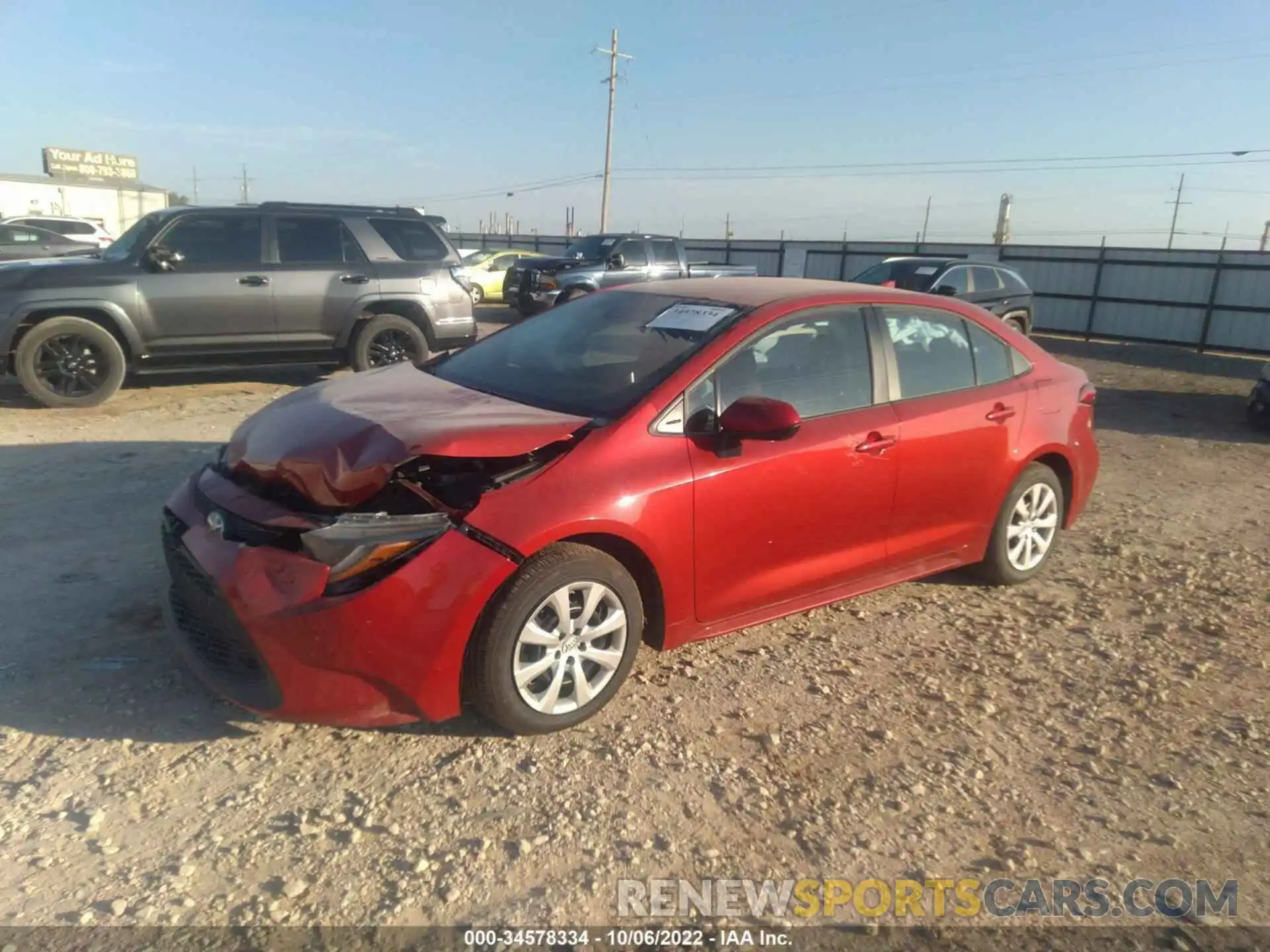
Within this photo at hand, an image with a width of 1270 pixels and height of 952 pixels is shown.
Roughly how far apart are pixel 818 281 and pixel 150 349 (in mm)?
6609

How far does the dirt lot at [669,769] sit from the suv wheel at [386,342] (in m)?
4.70

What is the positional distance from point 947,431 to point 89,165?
3104 inches

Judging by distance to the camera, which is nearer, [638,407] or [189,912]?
[189,912]

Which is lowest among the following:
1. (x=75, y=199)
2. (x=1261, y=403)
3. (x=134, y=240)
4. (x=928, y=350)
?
(x=1261, y=403)

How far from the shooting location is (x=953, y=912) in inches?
103

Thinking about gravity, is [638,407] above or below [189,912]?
above

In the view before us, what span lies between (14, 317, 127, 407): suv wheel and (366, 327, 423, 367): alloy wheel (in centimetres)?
228

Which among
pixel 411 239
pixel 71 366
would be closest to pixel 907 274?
pixel 411 239

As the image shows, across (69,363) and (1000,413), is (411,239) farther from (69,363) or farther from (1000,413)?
(1000,413)

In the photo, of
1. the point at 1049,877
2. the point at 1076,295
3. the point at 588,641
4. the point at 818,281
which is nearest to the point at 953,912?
the point at 1049,877

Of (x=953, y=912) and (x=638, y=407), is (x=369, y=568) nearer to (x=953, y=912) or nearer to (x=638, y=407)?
(x=638, y=407)

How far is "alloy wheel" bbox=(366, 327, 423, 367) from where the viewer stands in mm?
9500

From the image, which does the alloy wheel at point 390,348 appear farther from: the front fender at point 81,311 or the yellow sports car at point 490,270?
the yellow sports car at point 490,270

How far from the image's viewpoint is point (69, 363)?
816cm
